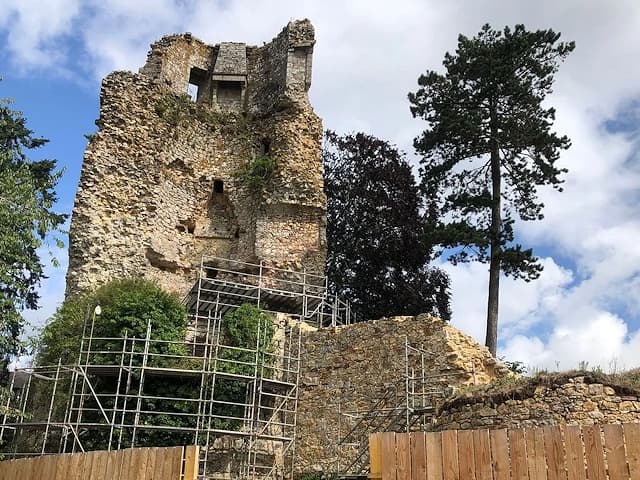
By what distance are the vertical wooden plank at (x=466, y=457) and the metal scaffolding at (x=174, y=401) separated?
30.7ft

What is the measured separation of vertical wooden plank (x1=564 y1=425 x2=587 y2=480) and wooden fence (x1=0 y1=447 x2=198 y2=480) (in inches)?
138

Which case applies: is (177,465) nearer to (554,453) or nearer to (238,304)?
(554,453)

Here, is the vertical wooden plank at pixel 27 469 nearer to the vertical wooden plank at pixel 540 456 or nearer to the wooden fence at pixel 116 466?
the wooden fence at pixel 116 466

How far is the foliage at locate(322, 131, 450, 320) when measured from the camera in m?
24.9

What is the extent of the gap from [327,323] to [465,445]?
54.0ft

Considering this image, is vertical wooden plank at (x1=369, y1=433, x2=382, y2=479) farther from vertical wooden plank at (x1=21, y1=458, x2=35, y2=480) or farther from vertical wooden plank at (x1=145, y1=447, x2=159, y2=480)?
vertical wooden plank at (x1=21, y1=458, x2=35, y2=480)

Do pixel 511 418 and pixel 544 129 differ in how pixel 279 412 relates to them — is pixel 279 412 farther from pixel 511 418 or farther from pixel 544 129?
pixel 544 129

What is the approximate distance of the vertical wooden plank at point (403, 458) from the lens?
5844 millimetres

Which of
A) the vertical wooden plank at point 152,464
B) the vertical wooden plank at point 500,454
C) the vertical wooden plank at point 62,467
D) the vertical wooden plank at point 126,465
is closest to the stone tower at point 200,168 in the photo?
the vertical wooden plank at point 62,467

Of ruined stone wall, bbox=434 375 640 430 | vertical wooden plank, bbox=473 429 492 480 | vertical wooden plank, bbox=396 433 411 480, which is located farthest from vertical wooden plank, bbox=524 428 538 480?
ruined stone wall, bbox=434 375 640 430

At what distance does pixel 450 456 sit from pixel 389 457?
58cm

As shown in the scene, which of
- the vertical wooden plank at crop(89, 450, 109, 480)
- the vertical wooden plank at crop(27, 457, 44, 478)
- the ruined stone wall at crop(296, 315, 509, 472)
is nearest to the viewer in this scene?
the vertical wooden plank at crop(89, 450, 109, 480)

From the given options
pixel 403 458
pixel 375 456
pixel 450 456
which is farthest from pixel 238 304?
pixel 450 456

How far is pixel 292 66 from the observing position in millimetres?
24703
